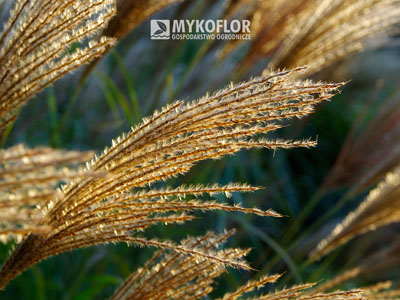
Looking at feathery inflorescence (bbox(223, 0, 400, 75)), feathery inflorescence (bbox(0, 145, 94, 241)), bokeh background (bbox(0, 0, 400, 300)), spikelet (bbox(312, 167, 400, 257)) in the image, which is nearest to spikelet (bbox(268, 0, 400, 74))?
feathery inflorescence (bbox(223, 0, 400, 75))

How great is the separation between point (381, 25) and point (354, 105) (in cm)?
260

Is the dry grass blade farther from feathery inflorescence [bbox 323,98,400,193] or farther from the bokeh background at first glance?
feathery inflorescence [bbox 323,98,400,193]

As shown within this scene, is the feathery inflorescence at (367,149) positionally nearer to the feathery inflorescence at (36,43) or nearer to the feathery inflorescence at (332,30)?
the feathery inflorescence at (332,30)

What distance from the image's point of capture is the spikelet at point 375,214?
1826 mm

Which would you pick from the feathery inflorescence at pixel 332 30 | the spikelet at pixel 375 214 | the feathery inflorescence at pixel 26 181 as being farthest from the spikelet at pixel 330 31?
the feathery inflorescence at pixel 26 181

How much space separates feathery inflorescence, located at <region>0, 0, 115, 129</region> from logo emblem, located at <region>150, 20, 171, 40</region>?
1938mm

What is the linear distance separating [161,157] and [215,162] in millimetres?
1622

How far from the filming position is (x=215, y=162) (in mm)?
2461

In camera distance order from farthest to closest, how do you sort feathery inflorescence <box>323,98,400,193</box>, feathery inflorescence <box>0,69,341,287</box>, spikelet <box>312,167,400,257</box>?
1. feathery inflorescence <box>323,98,400,193</box>
2. spikelet <box>312,167,400,257</box>
3. feathery inflorescence <box>0,69,341,287</box>

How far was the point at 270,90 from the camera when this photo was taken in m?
0.82

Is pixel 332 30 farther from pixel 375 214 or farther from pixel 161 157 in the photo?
pixel 161 157

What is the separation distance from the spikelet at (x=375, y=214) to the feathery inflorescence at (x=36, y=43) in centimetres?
124

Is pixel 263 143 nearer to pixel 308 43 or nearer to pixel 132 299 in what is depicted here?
pixel 132 299

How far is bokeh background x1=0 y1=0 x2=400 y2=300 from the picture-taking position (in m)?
2.11
